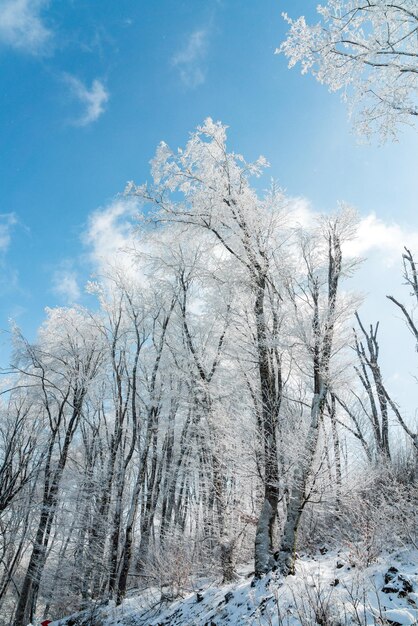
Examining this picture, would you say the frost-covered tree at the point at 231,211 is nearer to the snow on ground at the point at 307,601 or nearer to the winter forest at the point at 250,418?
the winter forest at the point at 250,418

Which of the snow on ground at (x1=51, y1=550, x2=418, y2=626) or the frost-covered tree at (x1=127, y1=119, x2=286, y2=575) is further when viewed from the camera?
the frost-covered tree at (x1=127, y1=119, x2=286, y2=575)

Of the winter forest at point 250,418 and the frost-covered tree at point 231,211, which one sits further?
the frost-covered tree at point 231,211

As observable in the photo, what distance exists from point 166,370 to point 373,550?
955cm

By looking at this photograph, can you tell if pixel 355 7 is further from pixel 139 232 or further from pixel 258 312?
pixel 139 232

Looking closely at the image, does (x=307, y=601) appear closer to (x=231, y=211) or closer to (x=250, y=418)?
(x=250, y=418)

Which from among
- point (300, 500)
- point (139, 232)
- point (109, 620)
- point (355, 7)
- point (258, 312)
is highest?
point (139, 232)

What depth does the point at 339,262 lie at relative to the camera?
341 inches

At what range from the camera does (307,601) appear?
4438 mm

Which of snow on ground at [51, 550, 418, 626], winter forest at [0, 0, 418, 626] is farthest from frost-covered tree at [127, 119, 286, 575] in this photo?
snow on ground at [51, 550, 418, 626]

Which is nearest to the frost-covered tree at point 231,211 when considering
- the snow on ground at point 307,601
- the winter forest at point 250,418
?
the winter forest at point 250,418

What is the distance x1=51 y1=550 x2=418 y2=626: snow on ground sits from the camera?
378 cm

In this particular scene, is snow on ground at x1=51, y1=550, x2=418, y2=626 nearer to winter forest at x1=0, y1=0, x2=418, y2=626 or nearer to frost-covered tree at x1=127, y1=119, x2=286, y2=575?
winter forest at x1=0, y1=0, x2=418, y2=626

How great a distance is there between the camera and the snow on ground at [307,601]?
3.78m

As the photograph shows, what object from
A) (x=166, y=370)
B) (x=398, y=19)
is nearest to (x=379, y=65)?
(x=398, y=19)
